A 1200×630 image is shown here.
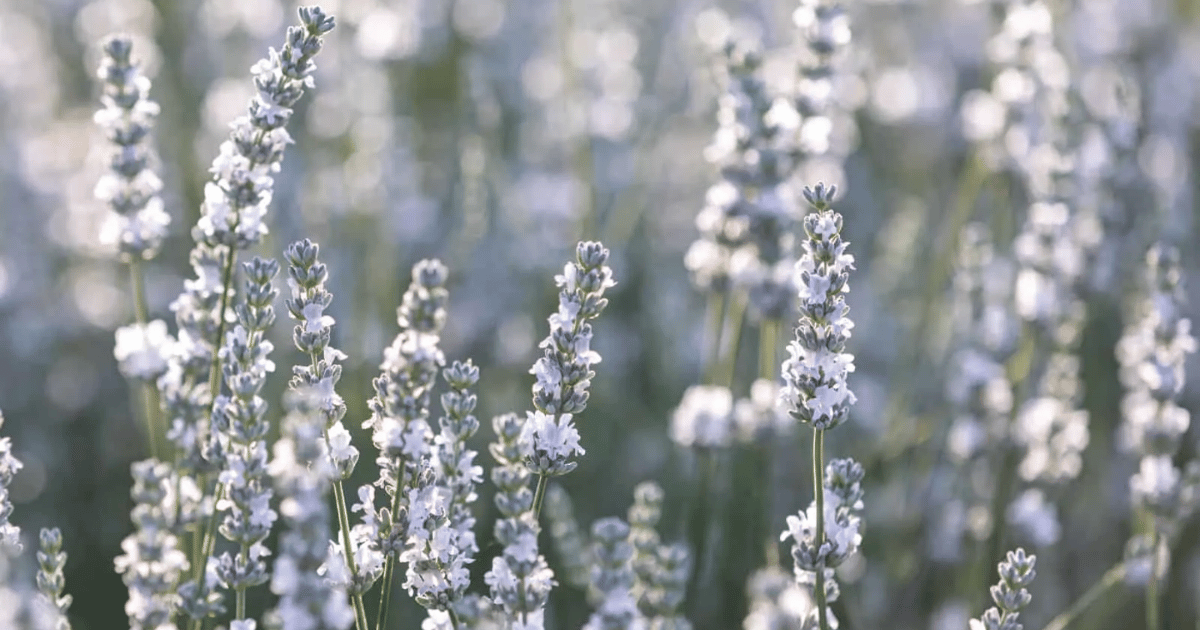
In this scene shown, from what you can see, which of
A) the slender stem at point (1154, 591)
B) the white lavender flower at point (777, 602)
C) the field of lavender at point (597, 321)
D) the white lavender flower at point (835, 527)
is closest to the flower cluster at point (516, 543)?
the field of lavender at point (597, 321)

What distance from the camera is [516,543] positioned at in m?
1.24

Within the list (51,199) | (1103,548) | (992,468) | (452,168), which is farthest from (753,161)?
(51,199)

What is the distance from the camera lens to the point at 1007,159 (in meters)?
2.74

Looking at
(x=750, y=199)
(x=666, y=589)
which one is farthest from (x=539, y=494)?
(x=750, y=199)

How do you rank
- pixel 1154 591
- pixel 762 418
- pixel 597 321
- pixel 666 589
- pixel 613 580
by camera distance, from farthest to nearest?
1. pixel 597 321
2. pixel 762 418
3. pixel 1154 591
4. pixel 666 589
5. pixel 613 580

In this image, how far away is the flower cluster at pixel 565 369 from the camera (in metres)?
1.36

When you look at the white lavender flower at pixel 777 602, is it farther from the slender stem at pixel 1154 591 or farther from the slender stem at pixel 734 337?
the slender stem at pixel 1154 591

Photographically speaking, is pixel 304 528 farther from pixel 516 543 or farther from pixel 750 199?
pixel 750 199

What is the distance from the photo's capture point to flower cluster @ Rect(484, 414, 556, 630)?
1.24 m

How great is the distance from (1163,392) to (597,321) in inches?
67.7

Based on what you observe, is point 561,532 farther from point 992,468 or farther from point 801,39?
point 992,468

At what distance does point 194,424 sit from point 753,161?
939mm

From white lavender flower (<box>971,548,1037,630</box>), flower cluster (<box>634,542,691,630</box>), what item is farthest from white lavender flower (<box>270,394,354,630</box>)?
white lavender flower (<box>971,548,1037,630</box>)

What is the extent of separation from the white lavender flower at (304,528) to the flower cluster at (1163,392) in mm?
1189
